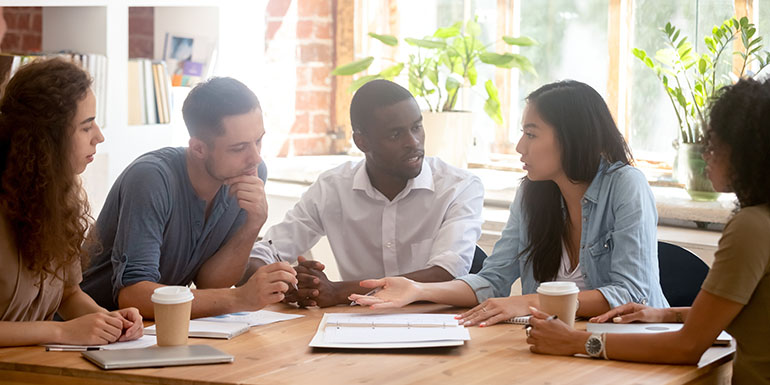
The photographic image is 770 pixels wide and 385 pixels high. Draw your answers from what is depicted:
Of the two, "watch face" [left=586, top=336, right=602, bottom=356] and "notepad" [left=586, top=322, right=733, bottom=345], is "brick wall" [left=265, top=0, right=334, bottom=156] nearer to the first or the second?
"notepad" [left=586, top=322, right=733, bottom=345]

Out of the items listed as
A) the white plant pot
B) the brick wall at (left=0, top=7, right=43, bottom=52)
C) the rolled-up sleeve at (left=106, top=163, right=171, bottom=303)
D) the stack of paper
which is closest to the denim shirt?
the stack of paper

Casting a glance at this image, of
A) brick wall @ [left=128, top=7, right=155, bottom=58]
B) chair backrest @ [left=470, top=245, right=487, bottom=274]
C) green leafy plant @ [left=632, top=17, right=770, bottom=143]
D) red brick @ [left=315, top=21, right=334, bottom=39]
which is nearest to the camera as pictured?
chair backrest @ [left=470, top=245, right=487, bottom=274]

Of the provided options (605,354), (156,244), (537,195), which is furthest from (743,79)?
(156,244)

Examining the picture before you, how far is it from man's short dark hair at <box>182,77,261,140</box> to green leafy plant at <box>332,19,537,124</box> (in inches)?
67.7

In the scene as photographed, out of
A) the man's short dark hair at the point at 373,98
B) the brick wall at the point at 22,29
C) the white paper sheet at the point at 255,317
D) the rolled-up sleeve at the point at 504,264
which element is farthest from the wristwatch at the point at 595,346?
the brick wall at the point at 22,29

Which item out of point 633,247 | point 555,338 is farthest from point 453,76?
point 555,338

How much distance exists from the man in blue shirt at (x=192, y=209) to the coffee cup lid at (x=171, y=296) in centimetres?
35

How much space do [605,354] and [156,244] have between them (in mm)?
1068

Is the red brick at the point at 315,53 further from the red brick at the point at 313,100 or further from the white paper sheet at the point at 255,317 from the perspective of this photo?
the white paper sheet at the point at 255,317

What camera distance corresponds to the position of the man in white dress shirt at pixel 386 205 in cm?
277

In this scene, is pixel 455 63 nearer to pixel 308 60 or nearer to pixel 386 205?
pixel 308 60

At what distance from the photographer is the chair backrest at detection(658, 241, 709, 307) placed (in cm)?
250

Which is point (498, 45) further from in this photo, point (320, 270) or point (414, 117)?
point (320, 270)

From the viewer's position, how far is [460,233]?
268 centimetres
